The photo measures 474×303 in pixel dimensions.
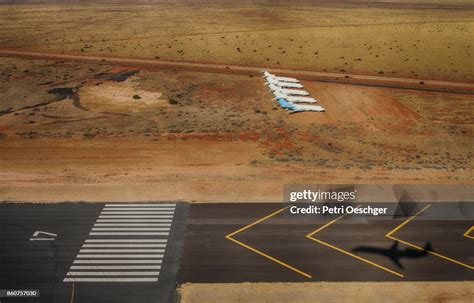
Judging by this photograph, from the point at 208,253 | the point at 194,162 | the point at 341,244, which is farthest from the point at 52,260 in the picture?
the point at 341,244

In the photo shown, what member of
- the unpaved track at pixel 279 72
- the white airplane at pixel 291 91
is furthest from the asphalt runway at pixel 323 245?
the unpaved track at pixel 279 72

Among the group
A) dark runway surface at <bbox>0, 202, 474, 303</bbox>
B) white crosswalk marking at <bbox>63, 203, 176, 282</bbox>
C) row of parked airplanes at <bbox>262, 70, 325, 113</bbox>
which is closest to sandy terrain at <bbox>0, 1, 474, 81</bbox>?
row of parked airplanes at <bbox>262, 70, 325, 113</bbox>

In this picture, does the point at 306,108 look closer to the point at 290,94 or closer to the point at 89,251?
the point at 290,94

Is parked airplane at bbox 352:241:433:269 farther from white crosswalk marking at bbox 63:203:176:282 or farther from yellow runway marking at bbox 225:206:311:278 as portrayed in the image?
white crosswalk marking at bbox 63:203:176:282

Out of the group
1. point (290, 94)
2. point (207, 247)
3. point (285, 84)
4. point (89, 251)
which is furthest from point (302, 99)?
point (89, 251)

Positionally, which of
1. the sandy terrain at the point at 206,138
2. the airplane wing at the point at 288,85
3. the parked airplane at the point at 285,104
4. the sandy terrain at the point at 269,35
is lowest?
the sandy terrain at the point at 206,138

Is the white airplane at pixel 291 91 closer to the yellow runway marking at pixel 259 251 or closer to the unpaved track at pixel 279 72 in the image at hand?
the unpaved track at pixel 279 72
